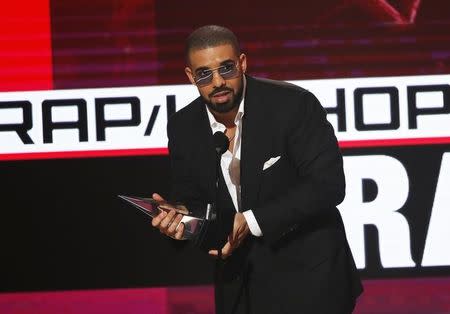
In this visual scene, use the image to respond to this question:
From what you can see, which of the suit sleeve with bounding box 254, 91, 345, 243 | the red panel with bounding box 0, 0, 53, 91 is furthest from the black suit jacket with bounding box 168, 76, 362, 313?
the red panel with bounding box 0, 0, 53, 91

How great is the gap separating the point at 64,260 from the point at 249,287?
185 cm

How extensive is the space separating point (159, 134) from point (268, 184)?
1.71m

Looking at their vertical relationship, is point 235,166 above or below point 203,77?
below

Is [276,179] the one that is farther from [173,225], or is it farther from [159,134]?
[159,134]

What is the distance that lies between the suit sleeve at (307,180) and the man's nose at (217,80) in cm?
23

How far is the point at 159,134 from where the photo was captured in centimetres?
399

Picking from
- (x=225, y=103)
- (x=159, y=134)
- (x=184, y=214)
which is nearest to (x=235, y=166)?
(x=225, y=103)

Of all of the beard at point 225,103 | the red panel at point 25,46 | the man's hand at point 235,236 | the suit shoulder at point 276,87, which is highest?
the red panel at point 25,46

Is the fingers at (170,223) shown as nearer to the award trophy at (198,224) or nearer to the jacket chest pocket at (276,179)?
the award trophy at (198,224)

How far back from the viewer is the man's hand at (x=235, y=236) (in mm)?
2217

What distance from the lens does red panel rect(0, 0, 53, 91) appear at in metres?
3.97

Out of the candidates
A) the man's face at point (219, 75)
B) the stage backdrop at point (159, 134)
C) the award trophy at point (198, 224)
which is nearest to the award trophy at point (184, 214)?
the award trophy at point (198, 224)

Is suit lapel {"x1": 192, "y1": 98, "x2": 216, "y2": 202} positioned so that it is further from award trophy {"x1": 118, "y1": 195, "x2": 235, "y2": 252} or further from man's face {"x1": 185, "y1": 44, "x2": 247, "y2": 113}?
award trophy {"x1": 118, "y1": 195, "x2": 235, "y2": 252}

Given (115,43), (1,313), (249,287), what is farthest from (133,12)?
(249,287)
